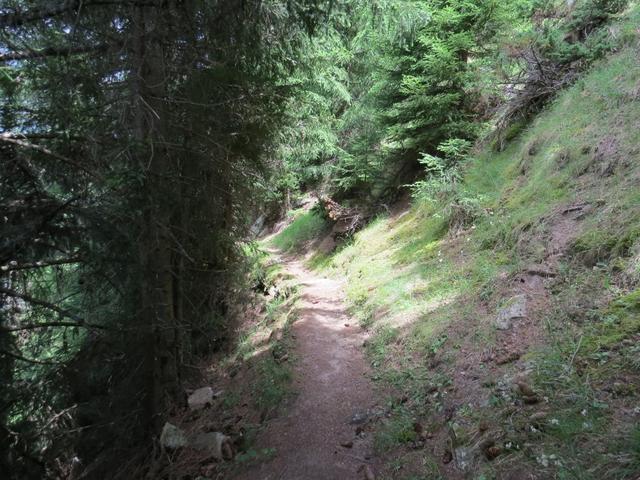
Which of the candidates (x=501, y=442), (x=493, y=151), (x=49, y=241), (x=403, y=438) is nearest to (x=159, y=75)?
(x=49, y=241)

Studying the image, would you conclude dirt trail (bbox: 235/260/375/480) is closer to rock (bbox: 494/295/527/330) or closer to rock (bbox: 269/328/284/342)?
rock (bbox: 269/328/284/342)

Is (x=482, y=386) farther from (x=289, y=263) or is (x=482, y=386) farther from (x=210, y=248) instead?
(x=289, y=263)

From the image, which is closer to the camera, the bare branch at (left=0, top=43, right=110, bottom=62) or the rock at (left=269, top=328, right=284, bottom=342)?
the bare branch at (left=0, top=43, right=110, bottom=62)

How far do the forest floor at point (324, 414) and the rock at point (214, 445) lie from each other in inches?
17.3

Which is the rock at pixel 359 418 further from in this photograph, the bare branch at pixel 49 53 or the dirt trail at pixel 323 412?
the bare branch at pixel 49 53

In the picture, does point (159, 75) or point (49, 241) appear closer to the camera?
point (49, 241)

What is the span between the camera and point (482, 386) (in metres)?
4.21

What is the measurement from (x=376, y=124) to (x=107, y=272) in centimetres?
950

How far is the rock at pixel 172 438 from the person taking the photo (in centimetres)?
545

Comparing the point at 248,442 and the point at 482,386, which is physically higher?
the point at 248,442

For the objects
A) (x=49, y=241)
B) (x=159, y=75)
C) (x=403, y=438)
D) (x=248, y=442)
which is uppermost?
(x=159, y=75)

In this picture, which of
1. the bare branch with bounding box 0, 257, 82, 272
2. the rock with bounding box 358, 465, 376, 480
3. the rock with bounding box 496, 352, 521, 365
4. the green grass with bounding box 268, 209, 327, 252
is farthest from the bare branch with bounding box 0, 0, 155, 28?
the green grass with bounding box 268, 209, 327, 252

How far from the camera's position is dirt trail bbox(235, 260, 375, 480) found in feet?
14.3

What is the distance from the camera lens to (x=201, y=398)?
696 cm
